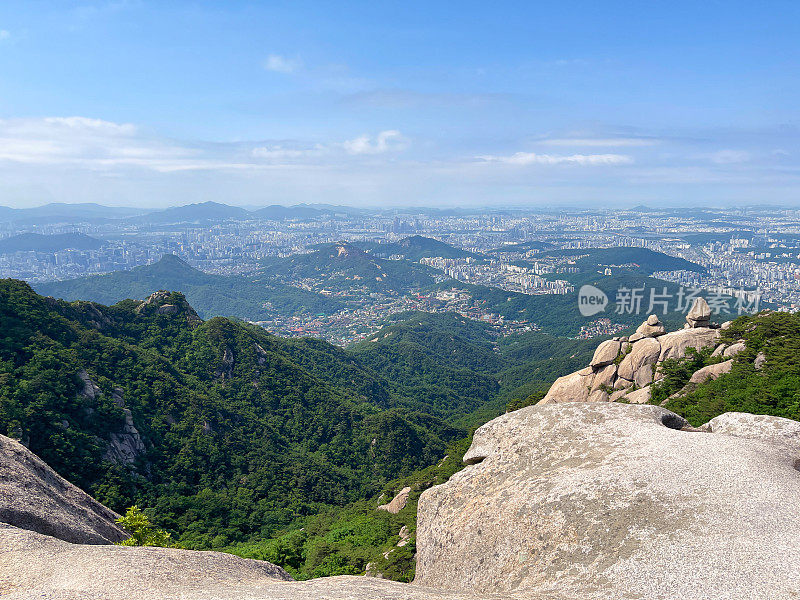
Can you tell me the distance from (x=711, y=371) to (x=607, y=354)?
5046mm

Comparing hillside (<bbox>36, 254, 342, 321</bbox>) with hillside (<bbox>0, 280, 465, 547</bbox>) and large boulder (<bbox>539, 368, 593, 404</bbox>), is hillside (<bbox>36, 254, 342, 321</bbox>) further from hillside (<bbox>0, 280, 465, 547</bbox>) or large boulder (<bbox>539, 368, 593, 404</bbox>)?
large boulder (<bbox>539, 368, 593, 404</bbox>)

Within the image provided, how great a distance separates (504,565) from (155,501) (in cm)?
2847

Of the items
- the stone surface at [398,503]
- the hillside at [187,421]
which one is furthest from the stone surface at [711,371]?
the hillside at [187,421]

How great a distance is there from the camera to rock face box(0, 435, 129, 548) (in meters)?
9.25

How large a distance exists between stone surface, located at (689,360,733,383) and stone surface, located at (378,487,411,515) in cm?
1777

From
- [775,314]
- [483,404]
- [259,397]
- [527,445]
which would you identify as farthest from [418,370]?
[527,445]

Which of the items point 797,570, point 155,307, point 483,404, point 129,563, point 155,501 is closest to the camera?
point 797,570

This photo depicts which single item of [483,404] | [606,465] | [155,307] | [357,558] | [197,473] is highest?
[606,465]

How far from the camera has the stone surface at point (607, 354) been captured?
947 inches

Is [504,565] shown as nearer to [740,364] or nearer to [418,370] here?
[740,364]

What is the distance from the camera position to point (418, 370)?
87812mm

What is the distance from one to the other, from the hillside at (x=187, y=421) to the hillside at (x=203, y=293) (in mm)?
113485

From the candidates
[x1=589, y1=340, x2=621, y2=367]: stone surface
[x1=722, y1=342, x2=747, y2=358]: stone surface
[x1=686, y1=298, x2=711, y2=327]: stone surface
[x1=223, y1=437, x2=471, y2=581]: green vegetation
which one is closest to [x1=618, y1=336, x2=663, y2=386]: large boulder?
[x1=589, y1=340, x2=621, y2=367]: stone surface

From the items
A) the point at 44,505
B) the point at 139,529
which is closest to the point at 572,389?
the point at 139,529
